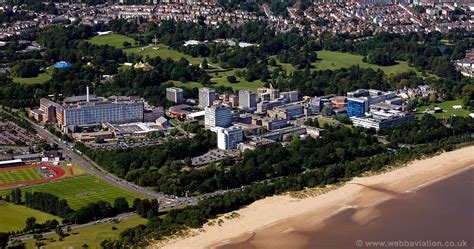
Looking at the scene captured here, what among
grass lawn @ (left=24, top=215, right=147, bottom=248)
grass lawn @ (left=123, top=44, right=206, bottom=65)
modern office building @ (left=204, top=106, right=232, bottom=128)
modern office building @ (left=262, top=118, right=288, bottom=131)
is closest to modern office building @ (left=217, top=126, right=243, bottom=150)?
modern office building @ (left=204, top=106, right=232, bottom=128)

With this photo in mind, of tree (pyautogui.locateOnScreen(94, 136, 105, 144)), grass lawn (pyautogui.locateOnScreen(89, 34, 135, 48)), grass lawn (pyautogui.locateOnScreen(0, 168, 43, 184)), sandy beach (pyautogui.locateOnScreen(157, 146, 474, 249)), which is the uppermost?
grass lawn (pyautogui.locateOnScreen(89, 34, 135, 48))

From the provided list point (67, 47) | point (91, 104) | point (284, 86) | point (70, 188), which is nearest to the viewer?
point (70, 188)

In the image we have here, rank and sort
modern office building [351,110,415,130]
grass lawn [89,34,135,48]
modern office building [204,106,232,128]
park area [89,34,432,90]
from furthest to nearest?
grass lawn [89,34,135,48] < park area [89,34,432,90] < modern office building [351,110,415,130] < modern office building [204,106,232,128]

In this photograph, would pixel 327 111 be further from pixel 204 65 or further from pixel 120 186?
pixel 120 186

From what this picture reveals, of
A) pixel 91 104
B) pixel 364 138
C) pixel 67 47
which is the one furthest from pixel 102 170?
pixel 67 47

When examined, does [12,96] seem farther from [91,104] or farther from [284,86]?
[284,86]

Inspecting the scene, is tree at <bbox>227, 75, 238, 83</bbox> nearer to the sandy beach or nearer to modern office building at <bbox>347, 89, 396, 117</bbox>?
modern office building at <bbox>347, 89, 396, 117</bbox>
